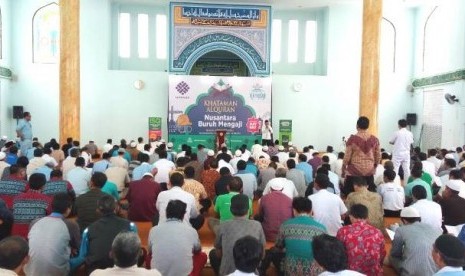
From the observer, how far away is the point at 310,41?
14180 mm

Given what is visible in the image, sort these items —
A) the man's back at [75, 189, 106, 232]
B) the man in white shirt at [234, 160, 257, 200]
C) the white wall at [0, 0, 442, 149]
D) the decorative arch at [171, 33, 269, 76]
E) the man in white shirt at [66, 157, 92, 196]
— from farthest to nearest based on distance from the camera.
A: the decorative arch at [171, 33, 269, 76]
the white wall at [0, 0, 442, 149]
the man in white shirt at [234, 160, 257, 200]
the man in white shirt at [66, 157, 92, 196]
the man's back at [75, 189, 106, 232]

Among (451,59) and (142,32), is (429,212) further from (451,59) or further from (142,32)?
(142,32)

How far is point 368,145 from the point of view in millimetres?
5074

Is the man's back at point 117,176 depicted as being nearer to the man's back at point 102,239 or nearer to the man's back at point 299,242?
the man's back at point 102,239

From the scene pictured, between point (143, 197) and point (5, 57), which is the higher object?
point (5, 57)

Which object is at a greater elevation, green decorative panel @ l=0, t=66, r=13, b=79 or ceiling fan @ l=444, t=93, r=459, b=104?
green decorative panel @ l=0, t=66, r=13, b=79

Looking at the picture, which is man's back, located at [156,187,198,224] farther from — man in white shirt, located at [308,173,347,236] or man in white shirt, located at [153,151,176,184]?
man in white shirt, located at [153,151,176,184]

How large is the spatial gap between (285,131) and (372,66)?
4.37 metres

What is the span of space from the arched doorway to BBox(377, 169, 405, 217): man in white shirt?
9.89 metres

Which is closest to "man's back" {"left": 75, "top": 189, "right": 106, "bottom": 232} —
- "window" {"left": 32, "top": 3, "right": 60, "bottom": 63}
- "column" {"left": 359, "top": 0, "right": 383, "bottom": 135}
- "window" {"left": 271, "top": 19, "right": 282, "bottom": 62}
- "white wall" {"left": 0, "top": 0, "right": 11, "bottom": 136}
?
"column" {"left": 359, "top": 0, "right": 383, "bottom": 135}

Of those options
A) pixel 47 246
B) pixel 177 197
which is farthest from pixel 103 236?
pixel 177 197

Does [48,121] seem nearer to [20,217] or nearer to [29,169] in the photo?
[29,169]

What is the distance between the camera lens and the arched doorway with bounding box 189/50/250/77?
15.0 meters

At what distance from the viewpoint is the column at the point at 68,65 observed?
32.3ft
